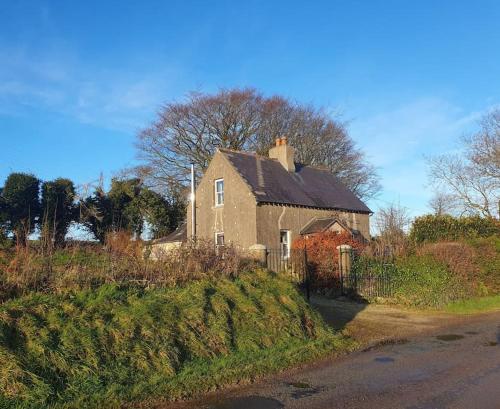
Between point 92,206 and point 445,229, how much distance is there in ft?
73.6

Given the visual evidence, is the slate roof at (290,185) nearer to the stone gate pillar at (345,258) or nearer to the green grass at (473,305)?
the stone gate pillar at (345,258)

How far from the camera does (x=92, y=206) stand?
33.8 meters

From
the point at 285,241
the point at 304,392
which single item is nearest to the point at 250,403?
the point at 304,392

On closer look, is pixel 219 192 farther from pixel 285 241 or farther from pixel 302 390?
pixel 302 390

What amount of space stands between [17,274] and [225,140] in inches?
1306

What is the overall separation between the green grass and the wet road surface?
5.67 meters

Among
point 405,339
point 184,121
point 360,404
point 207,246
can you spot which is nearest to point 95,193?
point 184,121

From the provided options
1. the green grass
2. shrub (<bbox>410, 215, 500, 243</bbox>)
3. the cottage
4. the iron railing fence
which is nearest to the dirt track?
the green grass

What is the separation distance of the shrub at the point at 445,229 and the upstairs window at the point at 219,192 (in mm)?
10712

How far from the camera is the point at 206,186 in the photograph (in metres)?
29.8

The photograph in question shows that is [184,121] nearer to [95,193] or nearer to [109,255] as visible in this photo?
[95,193]

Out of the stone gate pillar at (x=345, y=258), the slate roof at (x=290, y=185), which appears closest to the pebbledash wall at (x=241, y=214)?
the slate roof at (x=290, y=185)

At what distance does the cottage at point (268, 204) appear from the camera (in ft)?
86.6

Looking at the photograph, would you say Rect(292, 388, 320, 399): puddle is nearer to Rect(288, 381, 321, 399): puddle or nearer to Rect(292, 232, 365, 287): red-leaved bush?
Rect(288, 381, 321, 399): puddle
